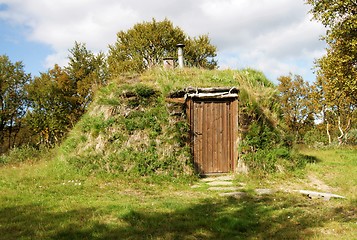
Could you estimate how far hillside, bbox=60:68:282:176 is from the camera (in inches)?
403

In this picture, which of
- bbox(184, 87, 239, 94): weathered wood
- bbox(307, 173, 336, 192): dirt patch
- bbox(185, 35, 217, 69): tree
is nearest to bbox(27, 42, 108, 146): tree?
bbox(185, 35, 217, 69): tree

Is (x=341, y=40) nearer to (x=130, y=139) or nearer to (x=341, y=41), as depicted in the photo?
(x=341, y=41)

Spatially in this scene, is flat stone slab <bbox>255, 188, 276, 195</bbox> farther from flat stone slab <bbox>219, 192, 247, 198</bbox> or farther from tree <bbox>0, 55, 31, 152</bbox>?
tree <bbox>0, 55, 31, 152</bbox>

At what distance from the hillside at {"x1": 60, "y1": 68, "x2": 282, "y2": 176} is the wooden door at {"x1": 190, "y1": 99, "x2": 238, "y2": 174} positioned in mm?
441

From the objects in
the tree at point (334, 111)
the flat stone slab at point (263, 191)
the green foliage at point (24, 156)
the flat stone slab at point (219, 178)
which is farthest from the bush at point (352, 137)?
the green foliage at point (24, 156)

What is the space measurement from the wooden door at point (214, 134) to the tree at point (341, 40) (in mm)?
6565

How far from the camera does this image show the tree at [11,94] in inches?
1302

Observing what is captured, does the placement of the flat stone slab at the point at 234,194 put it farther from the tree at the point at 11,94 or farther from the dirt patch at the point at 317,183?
the tree at the point at 11,94

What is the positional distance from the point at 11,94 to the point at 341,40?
3045 centimetres

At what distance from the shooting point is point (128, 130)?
10688 mm

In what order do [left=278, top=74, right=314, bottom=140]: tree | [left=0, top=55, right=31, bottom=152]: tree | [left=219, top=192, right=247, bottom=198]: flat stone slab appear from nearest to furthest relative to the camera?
[left=219, top=192, right=247, bottom=198]: flat stone slab < [left=0, top=55, right=31, bottom=152]: tree < [left=278, top=74, right=314, bottom=140]: tree

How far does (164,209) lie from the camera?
6.61m

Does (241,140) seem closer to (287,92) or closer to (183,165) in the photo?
(183,165)

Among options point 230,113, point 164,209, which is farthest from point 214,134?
point 164,209
